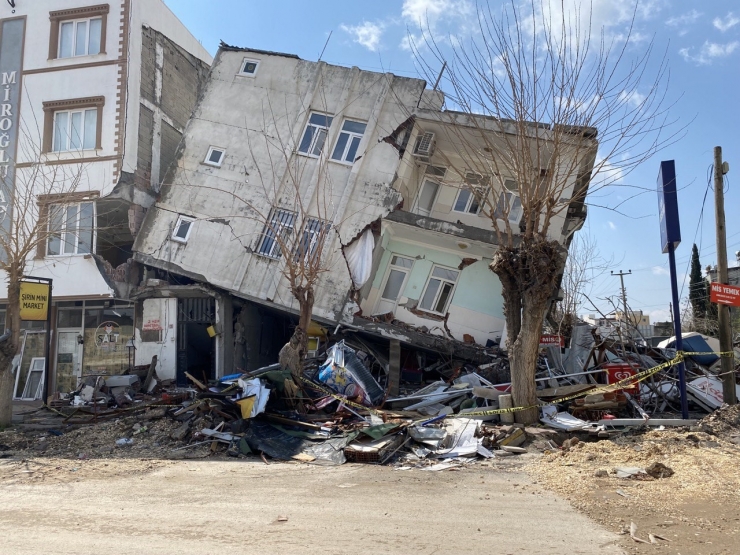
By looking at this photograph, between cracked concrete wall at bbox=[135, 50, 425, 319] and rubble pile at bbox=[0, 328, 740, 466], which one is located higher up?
cracked concrete wall at bbox=[135, 50, 425, 319]

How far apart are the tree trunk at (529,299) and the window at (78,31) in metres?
15.8

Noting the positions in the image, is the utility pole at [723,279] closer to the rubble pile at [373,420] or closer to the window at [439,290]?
the rubble pile at [373,420]

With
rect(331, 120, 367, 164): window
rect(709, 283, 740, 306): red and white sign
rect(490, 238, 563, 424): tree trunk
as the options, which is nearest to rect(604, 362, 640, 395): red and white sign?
rect(709, 283, 740, 306): red and white sign

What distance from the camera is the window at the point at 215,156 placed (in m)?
18.6

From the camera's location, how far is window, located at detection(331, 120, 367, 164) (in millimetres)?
17984

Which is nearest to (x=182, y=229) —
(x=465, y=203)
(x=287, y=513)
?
(x=465, y=203)

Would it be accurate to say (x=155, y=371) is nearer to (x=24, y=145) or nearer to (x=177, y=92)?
(x=24, y=145)

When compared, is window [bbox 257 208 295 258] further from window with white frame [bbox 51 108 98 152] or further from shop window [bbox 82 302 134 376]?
window with white frame [bbox 51 108 98 152]

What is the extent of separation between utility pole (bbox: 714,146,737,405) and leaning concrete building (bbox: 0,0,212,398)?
51.8 feet

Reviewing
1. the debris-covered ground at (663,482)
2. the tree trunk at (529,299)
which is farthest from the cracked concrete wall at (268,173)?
the debris-covered ground at (663,482)

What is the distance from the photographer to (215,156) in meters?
18.8

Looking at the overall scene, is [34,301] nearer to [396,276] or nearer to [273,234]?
[273,234]

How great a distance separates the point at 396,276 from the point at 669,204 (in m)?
8.93

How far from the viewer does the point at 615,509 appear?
610 cm
